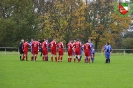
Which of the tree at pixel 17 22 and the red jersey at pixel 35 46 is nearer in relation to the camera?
the red jersey at pixel 35 46

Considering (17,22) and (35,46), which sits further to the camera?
(17,22)

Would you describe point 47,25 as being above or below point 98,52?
above

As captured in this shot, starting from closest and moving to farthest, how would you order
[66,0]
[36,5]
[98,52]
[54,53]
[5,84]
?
[5,84] < [54,53] < [98,52] < [66,0] < [36,5]

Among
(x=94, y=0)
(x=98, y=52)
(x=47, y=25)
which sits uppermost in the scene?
(x=94, y=0)

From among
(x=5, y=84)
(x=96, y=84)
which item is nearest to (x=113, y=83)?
(x=96, y=84)

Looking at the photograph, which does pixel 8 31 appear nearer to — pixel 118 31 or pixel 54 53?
pixel 118 31

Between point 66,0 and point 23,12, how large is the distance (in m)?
8.37

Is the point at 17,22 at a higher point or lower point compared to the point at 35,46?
higher

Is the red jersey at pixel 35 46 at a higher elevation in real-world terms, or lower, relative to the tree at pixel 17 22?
lower

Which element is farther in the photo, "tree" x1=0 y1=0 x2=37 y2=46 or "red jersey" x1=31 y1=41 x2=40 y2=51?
"tree" x1=0 y1=0 x2=37 y2=46

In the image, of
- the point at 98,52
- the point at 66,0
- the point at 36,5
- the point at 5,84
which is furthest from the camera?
the point at 36,5

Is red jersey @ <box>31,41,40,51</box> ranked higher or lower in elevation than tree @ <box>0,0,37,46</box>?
lower

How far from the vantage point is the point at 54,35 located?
67125 mm

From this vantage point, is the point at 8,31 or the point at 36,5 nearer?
the point at 8,31
